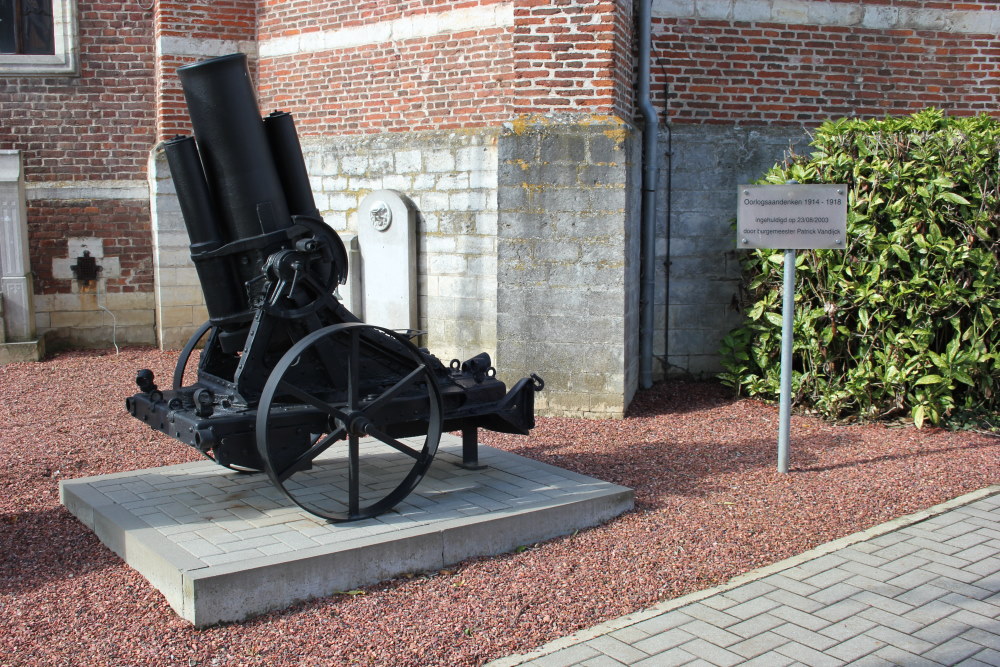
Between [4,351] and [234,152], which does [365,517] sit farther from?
[4,351]

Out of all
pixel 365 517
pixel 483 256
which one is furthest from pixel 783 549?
pixel 483 256

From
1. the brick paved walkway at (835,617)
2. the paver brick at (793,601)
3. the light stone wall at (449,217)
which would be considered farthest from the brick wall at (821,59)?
the paver brick at (793,601)

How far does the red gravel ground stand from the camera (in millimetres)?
3865

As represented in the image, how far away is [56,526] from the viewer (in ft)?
17.1

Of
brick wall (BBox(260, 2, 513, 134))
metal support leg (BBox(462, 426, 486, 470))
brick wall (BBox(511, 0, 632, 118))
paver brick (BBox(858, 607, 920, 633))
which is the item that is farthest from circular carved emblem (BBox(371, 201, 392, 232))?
paver brick (BBox(858, 607, 920, 633))

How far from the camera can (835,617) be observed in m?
4.11

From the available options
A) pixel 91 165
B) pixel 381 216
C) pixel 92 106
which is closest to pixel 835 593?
pixel 381 216

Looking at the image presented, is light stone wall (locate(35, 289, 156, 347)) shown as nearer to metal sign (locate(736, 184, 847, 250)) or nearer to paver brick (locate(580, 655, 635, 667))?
metal sign (locate(736, 184, 847, 250))

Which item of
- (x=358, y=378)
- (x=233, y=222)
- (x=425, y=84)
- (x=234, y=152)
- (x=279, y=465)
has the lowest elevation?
(x=279, y=465)

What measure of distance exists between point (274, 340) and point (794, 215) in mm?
3365

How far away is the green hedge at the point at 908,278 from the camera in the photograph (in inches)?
287

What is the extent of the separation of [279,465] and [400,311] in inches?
183

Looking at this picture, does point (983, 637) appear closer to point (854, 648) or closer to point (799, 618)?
point (854, 648)

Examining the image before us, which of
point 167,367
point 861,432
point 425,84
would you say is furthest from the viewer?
point 167,367
